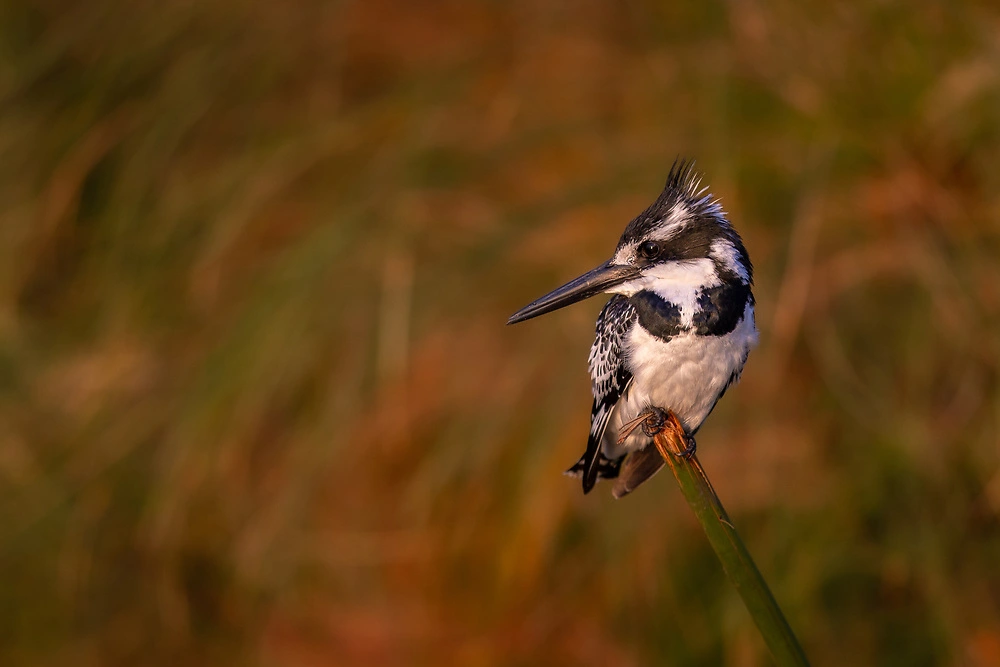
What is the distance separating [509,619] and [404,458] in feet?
1.44

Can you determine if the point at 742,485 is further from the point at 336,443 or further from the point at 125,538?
the point at 125,538

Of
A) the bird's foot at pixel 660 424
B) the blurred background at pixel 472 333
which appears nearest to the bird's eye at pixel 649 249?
the bird's foot at pixel 660 424

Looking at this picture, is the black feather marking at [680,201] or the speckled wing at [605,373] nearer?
the black feather marking at [680,201]

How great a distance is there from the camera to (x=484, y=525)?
2.26m

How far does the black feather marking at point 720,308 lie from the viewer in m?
0.66

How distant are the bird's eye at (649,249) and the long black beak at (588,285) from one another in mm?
13

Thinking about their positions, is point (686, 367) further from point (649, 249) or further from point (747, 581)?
Answer: point (747, 581)

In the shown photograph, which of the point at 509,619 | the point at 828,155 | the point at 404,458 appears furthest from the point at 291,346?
the point at 828,155

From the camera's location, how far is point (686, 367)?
76 cm

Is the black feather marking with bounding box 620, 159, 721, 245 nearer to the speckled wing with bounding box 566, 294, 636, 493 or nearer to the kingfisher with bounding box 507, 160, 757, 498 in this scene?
the kingfisher with bounding box 507, 160, 757, 498

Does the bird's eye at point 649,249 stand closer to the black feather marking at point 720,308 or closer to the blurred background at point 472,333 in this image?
the black feather marking at point 720,308

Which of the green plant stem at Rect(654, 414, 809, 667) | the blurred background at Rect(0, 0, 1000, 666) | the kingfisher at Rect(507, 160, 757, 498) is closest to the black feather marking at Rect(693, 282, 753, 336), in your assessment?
the kingfisher at Rect(507, 160, 757, 498)

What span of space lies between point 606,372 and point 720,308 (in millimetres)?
253

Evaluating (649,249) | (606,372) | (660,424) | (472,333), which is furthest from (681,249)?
(472,333)
